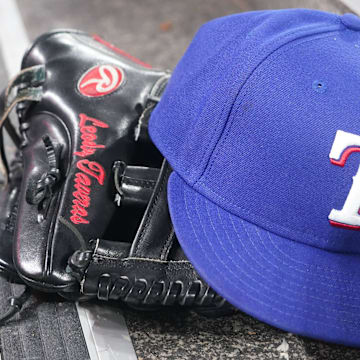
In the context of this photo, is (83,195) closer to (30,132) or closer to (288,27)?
(30,132)

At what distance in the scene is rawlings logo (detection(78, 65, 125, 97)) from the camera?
0.93 m

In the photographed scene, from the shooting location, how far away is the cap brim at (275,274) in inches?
25.2

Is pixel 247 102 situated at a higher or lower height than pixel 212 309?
higher

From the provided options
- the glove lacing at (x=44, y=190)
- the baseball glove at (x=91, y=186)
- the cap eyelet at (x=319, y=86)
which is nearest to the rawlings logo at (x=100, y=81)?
the baseball glove at (x=91, y=186)

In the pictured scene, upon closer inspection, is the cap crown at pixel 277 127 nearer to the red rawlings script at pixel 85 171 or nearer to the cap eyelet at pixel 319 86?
the cap eyelet at pixel 319 86

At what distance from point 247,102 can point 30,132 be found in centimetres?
42

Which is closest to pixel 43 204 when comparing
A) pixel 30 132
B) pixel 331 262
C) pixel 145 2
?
pixel 30 132

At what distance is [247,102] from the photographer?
2.27 feet

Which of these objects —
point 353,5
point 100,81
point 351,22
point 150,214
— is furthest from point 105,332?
point 353,5

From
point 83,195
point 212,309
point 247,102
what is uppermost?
point 247,102

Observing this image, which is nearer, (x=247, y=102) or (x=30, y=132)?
(x=247, y=102)

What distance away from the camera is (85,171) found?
33.6 inches

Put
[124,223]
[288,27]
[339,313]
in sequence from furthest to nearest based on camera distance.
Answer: [124,223] → [288,27] → [339,313]


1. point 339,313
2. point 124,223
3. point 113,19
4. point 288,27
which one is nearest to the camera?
point 339,313
